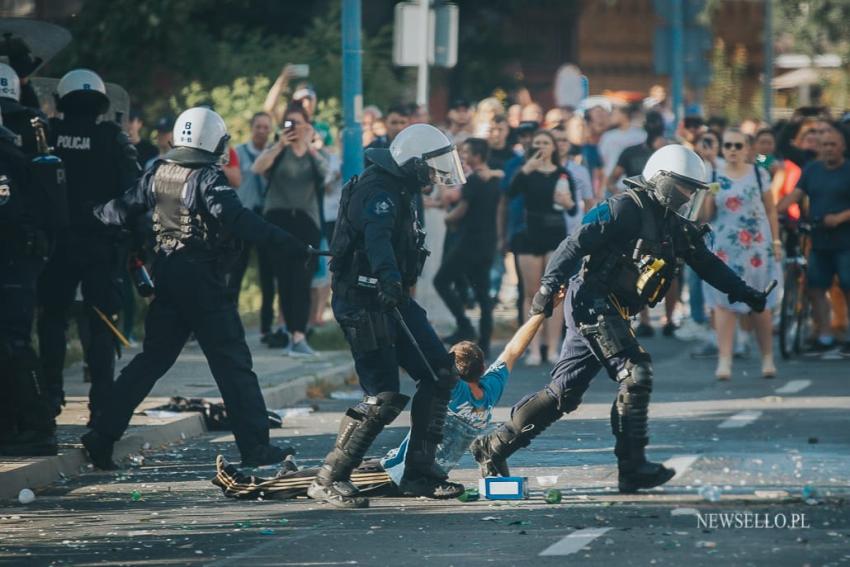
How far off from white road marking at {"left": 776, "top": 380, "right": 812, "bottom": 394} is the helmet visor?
5569 mm

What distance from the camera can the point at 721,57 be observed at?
171 ft

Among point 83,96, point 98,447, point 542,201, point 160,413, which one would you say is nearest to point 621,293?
point 98,447

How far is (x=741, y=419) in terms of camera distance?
1276 cm

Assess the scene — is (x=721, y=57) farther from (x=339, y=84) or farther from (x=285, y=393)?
(x=285, y=393)

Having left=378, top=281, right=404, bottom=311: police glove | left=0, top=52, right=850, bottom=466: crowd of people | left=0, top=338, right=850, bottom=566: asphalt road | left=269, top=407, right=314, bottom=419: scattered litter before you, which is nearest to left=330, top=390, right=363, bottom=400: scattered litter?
left=269, top=407, right=314, bottom=419: scattered litter

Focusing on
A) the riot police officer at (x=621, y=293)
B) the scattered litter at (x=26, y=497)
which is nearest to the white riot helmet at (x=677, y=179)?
the riot police officer at (x=621, y=293)

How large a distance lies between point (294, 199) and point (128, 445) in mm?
5180

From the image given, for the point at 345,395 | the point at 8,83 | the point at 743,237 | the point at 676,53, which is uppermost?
the point at 676,53

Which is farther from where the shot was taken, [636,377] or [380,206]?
[636,377]

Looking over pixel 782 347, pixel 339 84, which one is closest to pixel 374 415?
pixel 782 347

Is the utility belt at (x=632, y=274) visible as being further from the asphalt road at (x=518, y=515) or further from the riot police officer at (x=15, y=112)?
the riot police officer at (x=15, y=112)

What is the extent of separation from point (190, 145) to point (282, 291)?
5841 mm

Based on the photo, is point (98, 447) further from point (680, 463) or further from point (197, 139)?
point (680, 463)

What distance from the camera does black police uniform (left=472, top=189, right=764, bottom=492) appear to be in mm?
9602
